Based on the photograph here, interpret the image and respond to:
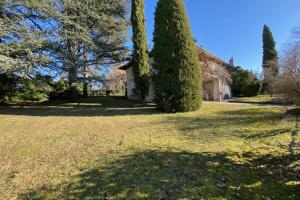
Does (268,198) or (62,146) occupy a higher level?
(62,146)

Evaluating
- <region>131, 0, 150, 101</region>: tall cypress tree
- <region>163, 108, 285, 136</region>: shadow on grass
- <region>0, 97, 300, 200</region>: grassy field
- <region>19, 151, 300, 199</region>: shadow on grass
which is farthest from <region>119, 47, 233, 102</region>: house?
<region>19, 151, 300, 199</region>: shadow on grass

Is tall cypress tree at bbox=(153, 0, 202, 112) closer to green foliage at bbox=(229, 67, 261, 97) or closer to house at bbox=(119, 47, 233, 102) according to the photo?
house at bbox=(119, 47, 233, 102)

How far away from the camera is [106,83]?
62.9 ft

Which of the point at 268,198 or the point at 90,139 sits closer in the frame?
the point at 268,198

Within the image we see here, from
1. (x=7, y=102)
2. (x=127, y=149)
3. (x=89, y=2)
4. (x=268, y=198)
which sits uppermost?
(x=89, y=2)

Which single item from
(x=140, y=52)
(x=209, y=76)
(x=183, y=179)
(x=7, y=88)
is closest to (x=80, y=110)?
(x=140, y=52)

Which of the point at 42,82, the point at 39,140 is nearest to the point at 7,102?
the point at 42,82

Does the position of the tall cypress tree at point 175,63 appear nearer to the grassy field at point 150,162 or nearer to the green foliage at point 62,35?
the grassy field at point 150,162

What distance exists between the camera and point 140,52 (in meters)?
19.3

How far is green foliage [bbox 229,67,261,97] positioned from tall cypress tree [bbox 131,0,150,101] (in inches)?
710

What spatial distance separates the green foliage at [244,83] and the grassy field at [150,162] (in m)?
25.0

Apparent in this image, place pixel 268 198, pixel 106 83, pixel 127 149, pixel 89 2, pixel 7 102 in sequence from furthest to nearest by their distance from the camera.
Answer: pixel 7 102 < pixel 106 83 < pixel 89 2 < pixel 127 149 < pixel 268 198

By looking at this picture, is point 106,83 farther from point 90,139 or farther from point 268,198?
point 268,198

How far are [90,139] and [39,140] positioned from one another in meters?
1.57
